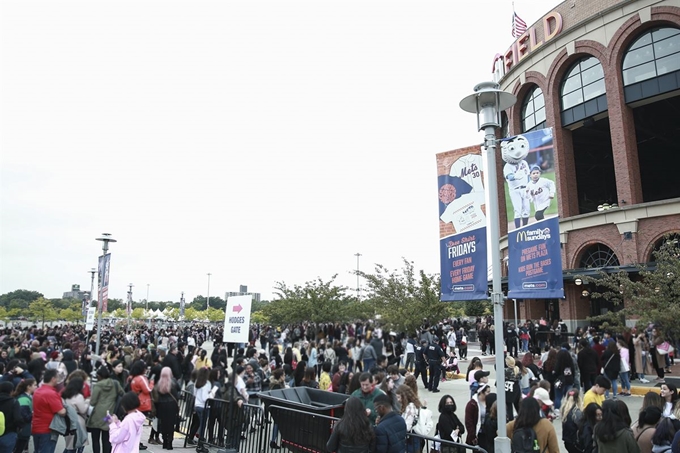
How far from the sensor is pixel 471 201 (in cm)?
734

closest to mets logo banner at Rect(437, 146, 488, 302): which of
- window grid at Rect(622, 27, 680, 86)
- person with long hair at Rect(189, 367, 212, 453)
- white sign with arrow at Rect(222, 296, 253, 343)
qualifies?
white sign with arrow at Rect(222, 296, 253, 343)

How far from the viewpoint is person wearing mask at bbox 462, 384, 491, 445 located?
25.2 feet

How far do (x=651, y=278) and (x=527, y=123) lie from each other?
71.6ft

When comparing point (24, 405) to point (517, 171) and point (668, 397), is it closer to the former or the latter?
point (517, 171)

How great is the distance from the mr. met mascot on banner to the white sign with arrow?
15.8 feet

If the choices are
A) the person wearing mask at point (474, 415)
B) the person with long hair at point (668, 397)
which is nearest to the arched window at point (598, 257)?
the person with long hair at point (668, 397)

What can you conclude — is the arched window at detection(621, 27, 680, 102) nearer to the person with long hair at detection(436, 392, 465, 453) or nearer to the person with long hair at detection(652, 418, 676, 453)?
the person with long hair at detection(652, 418, 676, 453)

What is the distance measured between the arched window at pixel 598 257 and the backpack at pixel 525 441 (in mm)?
25646

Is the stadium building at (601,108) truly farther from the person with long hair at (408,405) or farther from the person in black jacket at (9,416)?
the person in black jacket at (9,416)

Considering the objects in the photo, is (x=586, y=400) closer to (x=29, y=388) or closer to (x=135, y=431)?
(x=135, y=431)

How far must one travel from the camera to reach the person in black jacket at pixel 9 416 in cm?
727

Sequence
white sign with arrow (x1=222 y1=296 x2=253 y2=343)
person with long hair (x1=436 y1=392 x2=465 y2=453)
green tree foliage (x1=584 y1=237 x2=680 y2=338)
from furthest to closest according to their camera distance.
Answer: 1. green tree foliage (x1=584 y1=237 x2=680 y2=338)
2. white sign with arrow (x1=222 y1=296 x2=253 y2=343)
3. person with long hair (x1=436 y1=392 x2=465 y2=453)

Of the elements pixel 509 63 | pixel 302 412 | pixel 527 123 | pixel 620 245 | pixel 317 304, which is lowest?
pixel 302 412

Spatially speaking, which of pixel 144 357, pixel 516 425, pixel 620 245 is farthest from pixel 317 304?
pixel 516 425
